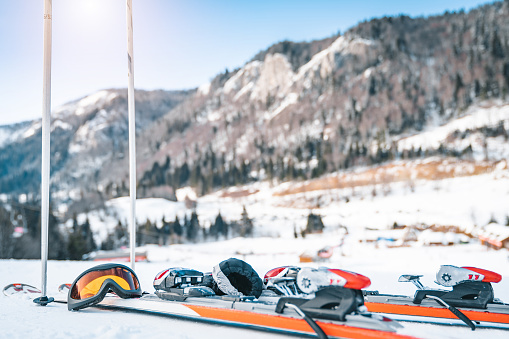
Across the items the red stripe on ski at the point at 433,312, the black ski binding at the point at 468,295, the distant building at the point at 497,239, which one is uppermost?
the black ski binding at the point at 468,295

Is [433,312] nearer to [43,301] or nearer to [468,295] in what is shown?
[468,295]

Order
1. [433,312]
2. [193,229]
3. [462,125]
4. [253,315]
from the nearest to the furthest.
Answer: [253,315], [433,312], [193,229], [462,125]

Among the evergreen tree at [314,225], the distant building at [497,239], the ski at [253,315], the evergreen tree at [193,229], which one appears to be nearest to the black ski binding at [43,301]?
the ski at [253,315]

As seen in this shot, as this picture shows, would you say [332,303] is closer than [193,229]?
Yes

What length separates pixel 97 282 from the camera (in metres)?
5.07

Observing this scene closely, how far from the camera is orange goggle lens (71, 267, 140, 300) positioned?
503 cm

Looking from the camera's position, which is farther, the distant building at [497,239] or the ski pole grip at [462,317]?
the distant building at [497,239]

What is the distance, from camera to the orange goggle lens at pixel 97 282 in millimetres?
5031

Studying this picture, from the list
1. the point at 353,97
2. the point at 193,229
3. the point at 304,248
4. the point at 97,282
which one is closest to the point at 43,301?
the point at 97,282

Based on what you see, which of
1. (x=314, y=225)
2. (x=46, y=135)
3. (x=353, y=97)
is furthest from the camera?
(x=353, y=97)

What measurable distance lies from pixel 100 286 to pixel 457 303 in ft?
16.6

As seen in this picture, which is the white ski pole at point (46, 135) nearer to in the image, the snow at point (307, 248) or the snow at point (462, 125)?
the snow at point (307, 248)

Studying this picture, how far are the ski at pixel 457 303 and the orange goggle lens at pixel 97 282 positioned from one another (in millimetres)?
3660

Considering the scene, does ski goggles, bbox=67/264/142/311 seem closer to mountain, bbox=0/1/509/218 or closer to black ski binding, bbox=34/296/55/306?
black ski binding, bbox=34/296/55/306
